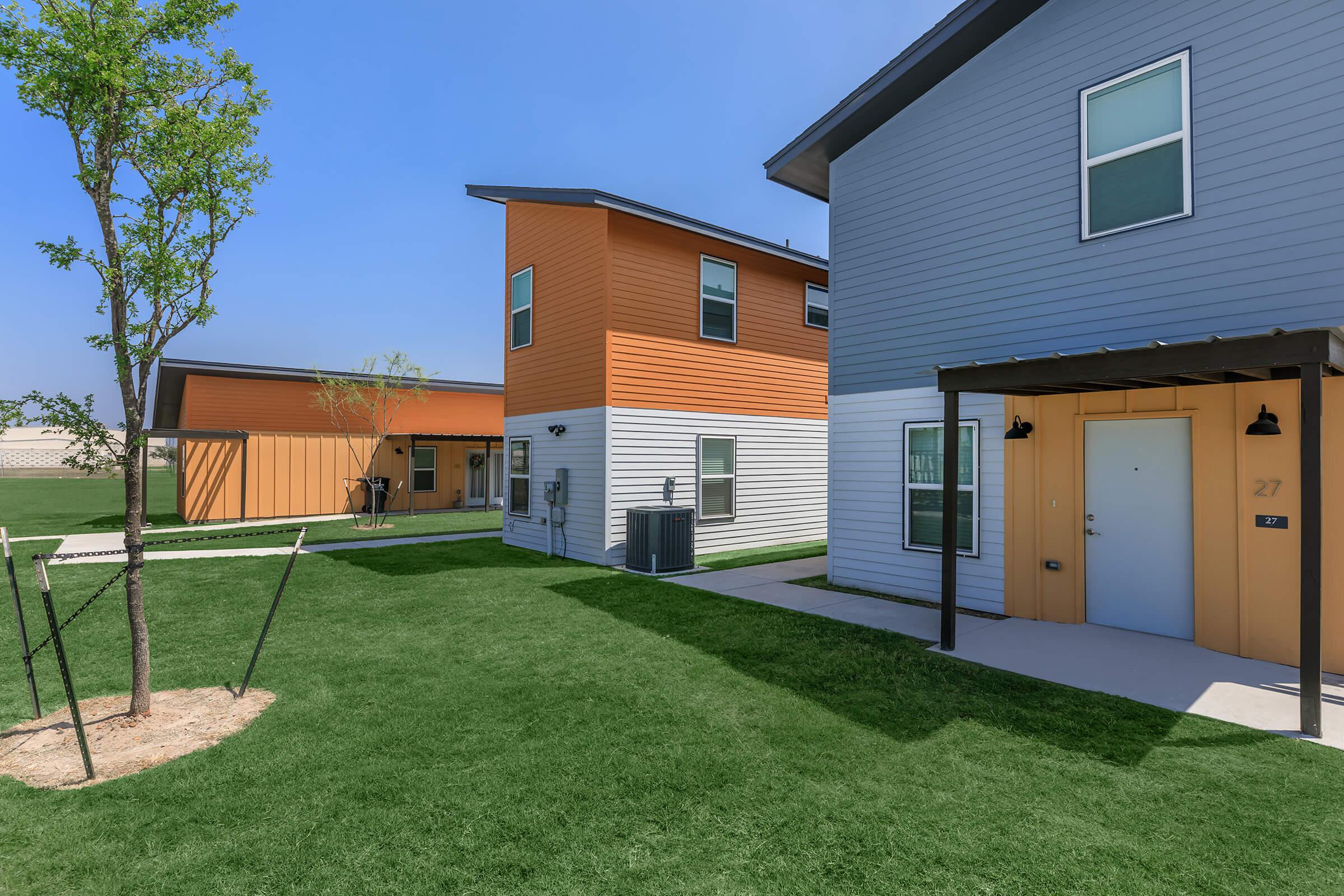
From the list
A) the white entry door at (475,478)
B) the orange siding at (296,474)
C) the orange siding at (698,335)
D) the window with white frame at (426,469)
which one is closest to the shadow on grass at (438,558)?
the orange siding at (698,335)

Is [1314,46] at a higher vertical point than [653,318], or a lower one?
higher

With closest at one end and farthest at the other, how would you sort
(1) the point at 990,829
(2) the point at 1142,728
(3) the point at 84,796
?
(1) the point at 990,829
(3) the point at 84,796
(2) the point at 1142,728

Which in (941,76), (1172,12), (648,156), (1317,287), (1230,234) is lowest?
(1317,287)

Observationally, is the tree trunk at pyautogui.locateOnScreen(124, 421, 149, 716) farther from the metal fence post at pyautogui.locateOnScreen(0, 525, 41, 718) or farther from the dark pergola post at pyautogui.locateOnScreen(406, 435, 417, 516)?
the dark pergola post at pyautogui.locateOnScreen(406, 435, 417, 516)

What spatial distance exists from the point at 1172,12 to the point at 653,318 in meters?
7.47

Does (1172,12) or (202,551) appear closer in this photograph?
(1172,12)

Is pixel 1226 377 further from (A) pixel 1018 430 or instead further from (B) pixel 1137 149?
(B) pixel 1137 149

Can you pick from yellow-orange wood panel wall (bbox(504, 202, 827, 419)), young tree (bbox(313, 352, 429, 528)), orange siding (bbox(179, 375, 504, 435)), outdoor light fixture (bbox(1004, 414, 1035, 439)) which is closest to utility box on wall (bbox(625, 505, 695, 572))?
yellow-orange wood panel wall (bbox(504, 202, 827, 419))

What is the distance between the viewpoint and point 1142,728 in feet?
13.9

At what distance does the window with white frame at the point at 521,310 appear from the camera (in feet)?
41.6

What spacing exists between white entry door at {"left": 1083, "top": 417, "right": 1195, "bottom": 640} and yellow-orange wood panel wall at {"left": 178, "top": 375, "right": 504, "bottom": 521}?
19.3m

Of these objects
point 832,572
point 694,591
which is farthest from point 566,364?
point 832,572

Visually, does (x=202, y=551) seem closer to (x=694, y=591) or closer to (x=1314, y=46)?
(x=694, y=591)

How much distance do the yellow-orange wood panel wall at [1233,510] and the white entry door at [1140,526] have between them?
0.12 m
